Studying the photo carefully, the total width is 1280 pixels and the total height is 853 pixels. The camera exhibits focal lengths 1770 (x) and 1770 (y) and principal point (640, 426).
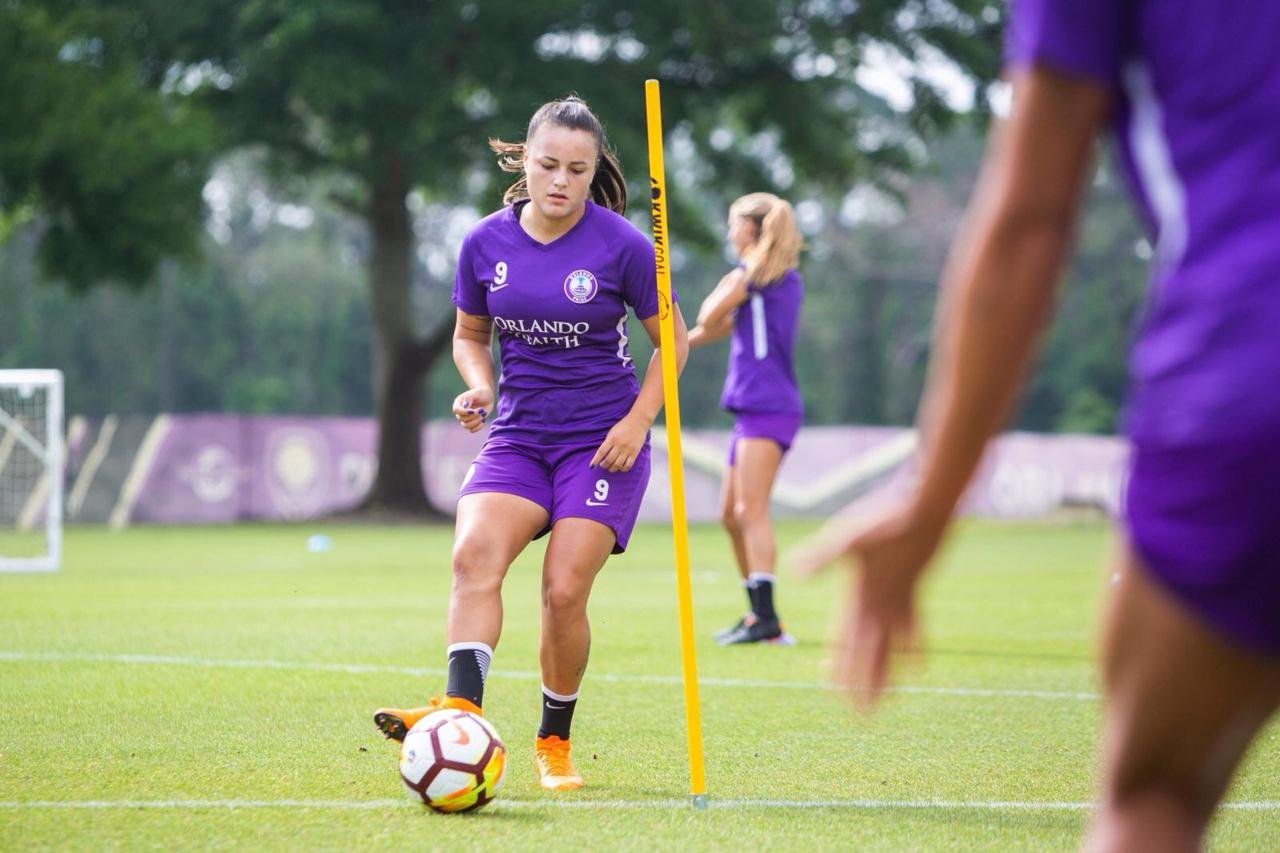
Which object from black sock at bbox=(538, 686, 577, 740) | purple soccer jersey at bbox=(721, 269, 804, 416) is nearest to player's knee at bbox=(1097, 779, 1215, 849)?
black sock at bbox=(538, 686, 577, 740)

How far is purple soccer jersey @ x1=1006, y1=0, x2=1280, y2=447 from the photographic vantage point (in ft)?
6.06

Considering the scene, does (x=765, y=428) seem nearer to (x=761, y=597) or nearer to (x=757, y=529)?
(x=757, y=529)

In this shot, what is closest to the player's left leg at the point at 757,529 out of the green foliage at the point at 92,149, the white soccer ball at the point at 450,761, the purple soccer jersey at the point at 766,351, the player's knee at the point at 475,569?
the purple soccer jersey at the point at 766,351

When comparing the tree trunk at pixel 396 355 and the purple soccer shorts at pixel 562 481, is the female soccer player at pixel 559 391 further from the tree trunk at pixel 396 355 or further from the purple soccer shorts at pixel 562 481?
the tree trunk at pixel 396 355

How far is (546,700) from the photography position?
563cm

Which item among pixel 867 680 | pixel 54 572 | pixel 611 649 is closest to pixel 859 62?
pixel 54 572

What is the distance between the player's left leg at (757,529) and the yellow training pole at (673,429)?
16.2 feet

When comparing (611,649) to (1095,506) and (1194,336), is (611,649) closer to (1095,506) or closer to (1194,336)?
(1194,336)

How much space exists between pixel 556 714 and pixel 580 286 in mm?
1358

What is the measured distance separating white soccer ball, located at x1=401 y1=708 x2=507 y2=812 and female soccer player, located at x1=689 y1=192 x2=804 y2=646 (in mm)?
5360

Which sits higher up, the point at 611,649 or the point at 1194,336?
the point at 1194,336

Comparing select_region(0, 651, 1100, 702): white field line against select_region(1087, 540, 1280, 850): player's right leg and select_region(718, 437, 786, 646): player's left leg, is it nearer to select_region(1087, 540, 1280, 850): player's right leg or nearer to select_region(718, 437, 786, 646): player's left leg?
select_region(718, 437, 786, 646): player's left leg

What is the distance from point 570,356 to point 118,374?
148 ft

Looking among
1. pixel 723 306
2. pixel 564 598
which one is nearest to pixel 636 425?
pixel 564 598
